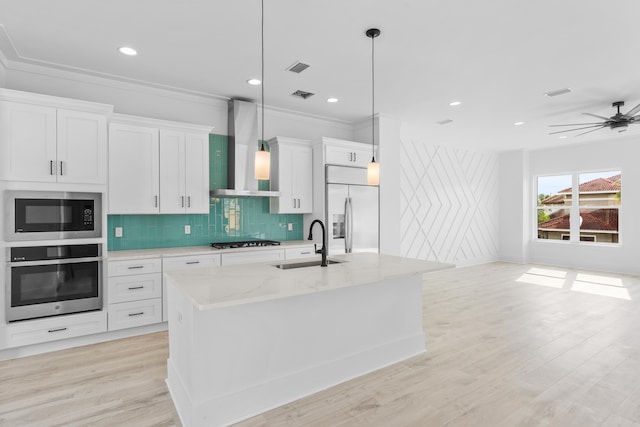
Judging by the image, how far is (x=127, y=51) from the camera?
317 centimetres

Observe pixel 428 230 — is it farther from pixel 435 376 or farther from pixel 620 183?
pixel 435 376

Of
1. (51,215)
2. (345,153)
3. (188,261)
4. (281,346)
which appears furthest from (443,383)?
(51,215)

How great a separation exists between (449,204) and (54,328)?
700 centimetres

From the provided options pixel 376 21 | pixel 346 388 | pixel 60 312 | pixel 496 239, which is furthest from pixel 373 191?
pixel 496 239

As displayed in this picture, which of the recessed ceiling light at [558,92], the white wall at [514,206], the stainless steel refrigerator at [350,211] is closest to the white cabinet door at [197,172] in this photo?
the stainless steel refrigerator at [350,211]

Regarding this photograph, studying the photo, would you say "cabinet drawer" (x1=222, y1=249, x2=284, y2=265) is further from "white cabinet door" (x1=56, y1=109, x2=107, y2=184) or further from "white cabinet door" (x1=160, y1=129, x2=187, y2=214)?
"white cabinet door" (x1=56, y1=109, x2=107, y2=184)

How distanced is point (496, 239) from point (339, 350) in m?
7.31

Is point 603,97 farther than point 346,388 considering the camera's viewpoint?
Yes

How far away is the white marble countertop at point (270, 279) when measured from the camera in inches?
72.3

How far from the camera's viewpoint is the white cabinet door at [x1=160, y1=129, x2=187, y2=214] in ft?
12.6

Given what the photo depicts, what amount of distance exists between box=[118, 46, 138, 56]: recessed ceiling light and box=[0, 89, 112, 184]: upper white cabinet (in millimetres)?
535

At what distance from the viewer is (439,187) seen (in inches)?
292

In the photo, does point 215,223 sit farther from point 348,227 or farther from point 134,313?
point 348,227

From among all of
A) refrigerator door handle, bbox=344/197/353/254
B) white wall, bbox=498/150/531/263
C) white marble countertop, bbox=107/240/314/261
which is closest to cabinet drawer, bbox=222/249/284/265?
white marble countertop, bbox=107/240/314/261
